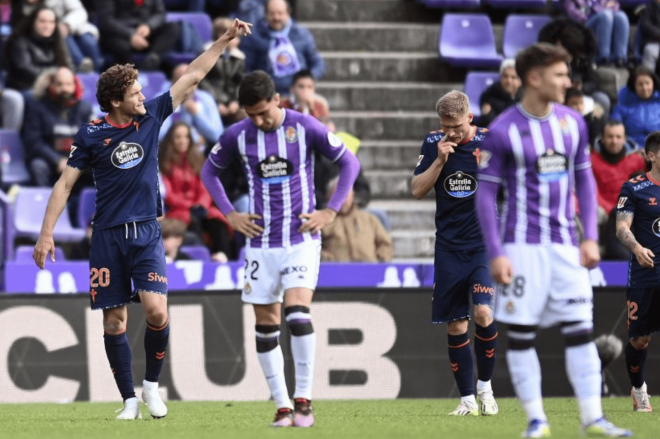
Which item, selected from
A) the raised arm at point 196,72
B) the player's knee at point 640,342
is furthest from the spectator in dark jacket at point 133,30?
the player's knee at point 640,342

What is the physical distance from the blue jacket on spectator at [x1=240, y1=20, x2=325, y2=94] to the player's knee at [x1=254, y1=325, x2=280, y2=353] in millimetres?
8063

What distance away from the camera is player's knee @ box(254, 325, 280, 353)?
8.30 m

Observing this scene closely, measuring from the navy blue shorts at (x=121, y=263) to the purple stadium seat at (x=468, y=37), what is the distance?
8.98m

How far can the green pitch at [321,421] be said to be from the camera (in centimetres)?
760

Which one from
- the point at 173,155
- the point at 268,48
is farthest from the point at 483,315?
the point at 268,48

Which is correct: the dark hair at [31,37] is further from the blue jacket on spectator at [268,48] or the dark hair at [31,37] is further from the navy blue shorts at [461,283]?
the navy blue shorts at [461,283]

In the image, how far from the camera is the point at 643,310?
1034cm

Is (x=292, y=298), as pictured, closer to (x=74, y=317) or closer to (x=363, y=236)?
(x=74, y=317)

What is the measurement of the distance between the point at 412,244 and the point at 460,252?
551cm

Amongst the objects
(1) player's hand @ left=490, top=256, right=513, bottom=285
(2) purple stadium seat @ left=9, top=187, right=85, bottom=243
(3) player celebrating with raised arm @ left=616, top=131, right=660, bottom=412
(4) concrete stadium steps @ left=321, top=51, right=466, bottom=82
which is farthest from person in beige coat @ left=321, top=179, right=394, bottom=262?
(1) player's hand @ left=490, top=256, right=513, bottom=285

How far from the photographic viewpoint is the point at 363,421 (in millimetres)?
8938

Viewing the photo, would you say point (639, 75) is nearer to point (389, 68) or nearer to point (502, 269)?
point (389, 68)

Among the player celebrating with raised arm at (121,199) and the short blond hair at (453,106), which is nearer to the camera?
the player celebrating with raised arm at (121,199)

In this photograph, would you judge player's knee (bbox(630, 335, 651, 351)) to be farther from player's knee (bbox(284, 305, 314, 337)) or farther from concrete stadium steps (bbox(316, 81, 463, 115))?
concrete stadium steps (bbox(316, 81, 463, 115))
